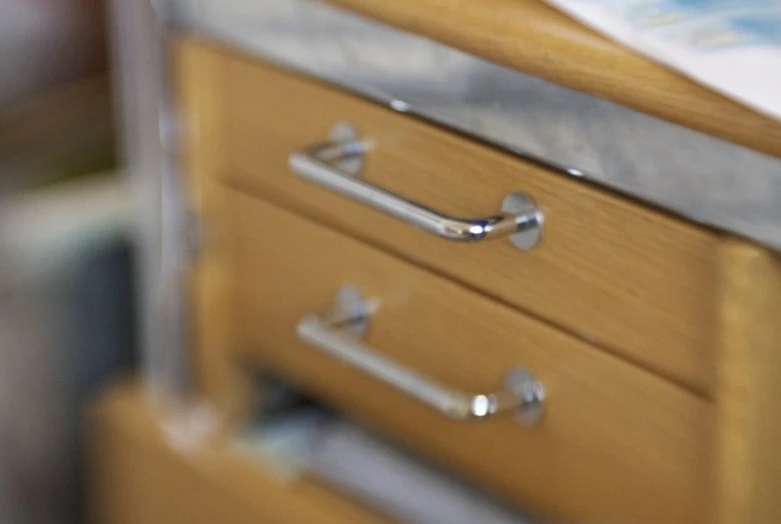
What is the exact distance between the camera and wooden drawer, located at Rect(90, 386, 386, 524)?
676 mm

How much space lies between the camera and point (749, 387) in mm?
467

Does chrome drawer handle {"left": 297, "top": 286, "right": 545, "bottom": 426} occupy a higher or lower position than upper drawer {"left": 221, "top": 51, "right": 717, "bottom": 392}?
lower

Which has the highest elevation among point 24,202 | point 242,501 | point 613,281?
point 613,281

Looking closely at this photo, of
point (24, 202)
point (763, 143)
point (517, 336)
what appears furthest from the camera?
point (24, 202)

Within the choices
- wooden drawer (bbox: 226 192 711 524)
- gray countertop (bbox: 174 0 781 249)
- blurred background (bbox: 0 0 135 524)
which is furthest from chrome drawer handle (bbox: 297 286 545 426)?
blurred background (bbox: 0 0 135 524)

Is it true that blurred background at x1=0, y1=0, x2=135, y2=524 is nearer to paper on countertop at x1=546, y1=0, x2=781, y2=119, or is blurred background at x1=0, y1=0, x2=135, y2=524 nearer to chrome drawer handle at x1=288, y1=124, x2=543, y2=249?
chrome drawer handle at x1=288, y1=124, x2=543, y2=249

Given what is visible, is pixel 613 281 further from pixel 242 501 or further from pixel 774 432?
pixel 242 501

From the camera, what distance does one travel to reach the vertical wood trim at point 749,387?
1.48 ft

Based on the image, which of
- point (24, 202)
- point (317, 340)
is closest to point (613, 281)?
point (317, 340)

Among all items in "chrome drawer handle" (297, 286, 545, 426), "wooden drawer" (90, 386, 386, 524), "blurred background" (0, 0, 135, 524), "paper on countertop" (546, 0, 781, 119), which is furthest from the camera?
"blurred background" (0, 0, 135, 524)

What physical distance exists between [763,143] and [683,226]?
0.07m

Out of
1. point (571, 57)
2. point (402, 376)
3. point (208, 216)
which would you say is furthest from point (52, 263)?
point (571, 57)

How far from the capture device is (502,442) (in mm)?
583

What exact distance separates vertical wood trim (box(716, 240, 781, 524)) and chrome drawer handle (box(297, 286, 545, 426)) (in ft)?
0.34
